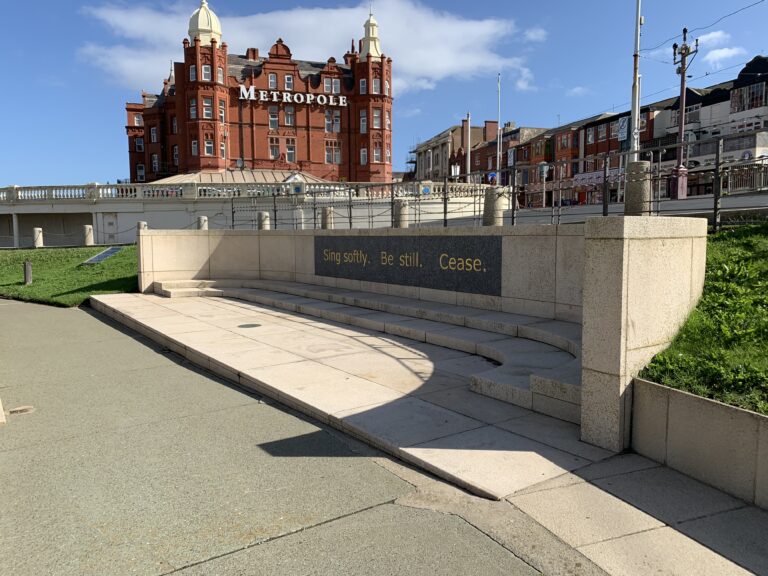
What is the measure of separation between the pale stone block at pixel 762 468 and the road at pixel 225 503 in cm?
155

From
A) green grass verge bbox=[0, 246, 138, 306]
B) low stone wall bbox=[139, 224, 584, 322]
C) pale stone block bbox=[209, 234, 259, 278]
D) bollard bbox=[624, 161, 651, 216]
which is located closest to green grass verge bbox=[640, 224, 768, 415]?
bollard bbox=[624, 161, 651, 216]

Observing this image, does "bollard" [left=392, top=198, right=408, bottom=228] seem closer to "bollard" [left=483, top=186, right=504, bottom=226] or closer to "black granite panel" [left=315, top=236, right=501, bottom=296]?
"black granite panel" [left=315, top=236, right=501, bottom=296]

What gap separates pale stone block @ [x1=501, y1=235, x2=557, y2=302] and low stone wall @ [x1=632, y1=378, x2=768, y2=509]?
16.1 feet

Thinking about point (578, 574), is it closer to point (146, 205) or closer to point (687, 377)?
point (687, 377)

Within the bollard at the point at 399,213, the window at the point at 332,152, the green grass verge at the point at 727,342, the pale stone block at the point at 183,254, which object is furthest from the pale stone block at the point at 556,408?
the window at the point at 332,152

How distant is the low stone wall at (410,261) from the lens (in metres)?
9.77

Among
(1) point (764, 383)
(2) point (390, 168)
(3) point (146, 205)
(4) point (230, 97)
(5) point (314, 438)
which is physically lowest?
(5) point (314, 438)

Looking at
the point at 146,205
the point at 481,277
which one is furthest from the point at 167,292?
the point at 146,205

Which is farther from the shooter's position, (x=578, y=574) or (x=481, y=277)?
(x=481, y=277)

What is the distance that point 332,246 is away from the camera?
16.0 m

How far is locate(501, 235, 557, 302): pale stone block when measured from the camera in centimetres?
980

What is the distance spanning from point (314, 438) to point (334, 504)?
147 centimetres

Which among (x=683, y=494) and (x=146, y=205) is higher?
(x=146, y=205)

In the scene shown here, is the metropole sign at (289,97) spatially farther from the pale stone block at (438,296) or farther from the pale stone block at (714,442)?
the pale stone block at (714,442)
